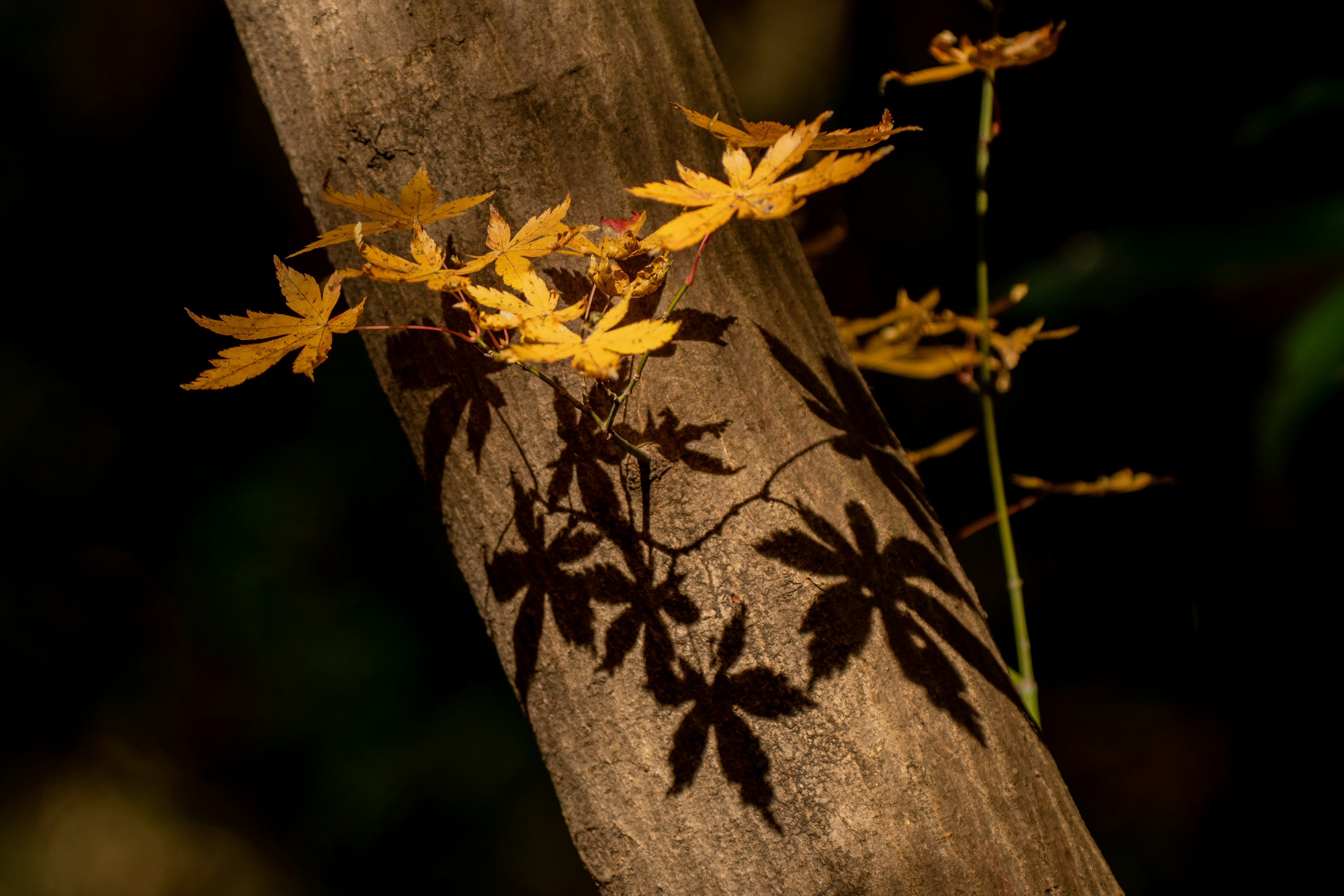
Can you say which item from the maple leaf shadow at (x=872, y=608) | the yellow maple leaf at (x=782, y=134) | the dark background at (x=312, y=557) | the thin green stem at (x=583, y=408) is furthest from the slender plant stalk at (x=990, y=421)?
the dark background at (x=312, y=557)

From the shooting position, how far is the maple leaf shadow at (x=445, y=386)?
53cm

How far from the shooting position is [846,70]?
1.60 metres

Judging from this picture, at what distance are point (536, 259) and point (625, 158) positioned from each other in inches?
4.2

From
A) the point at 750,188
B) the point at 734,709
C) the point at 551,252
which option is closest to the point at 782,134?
the point at 750,188

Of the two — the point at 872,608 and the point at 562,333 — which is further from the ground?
the point at 562,333

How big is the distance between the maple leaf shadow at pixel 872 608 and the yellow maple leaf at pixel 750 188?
0.23 metres

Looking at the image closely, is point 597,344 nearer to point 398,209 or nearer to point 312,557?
point 398,209

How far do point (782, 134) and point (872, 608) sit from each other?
35cm

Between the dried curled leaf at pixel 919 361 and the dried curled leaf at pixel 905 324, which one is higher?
the dried curled leaf at pixel 905 324

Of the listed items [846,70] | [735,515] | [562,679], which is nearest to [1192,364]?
[846,70]

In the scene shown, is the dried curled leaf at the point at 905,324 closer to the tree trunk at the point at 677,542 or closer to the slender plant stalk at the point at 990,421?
the slender plant stalk at the point at 990,421

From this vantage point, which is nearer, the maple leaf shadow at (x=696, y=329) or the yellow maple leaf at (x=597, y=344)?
the yellow maple leaf at (x=597, y=344)

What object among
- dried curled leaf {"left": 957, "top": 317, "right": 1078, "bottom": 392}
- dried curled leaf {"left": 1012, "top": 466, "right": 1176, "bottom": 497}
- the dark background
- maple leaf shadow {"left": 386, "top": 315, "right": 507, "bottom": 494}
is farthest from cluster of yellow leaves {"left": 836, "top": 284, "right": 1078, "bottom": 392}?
the dark background

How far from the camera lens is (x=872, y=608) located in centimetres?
50
